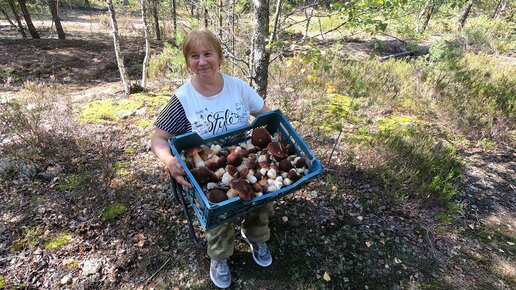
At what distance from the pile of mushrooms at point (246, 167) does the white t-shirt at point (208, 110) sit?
0.72ft

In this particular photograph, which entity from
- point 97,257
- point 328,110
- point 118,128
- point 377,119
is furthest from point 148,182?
point 377,119

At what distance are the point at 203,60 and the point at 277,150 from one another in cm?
77

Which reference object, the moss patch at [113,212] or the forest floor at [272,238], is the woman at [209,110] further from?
the moss patch at [113,212]

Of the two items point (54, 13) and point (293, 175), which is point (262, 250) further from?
point (54, 13)

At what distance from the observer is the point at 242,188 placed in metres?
1.58

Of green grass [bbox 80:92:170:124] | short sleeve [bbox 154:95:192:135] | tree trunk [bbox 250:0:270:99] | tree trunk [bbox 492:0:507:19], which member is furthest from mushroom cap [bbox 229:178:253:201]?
tree trunk [bbox 492:0:507:19]

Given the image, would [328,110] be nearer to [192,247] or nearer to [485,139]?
[485,139]

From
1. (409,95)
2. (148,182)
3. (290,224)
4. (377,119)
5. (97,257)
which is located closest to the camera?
(97,257)

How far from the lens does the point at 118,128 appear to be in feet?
13.8

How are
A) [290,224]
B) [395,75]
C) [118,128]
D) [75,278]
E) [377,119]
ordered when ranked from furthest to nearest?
[395,75] < [377,119] < [118,128] < [290,224] < [75,278]

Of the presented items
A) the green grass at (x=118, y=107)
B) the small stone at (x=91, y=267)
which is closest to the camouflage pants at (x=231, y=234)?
the small stone at (x=91, y=267)

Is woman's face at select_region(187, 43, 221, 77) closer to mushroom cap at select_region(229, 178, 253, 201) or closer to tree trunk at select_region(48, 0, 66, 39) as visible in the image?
mushroom cap at select_region(229, 178, 253, 201)

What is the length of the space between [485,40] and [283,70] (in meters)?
9.40

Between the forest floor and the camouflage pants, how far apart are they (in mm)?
266
